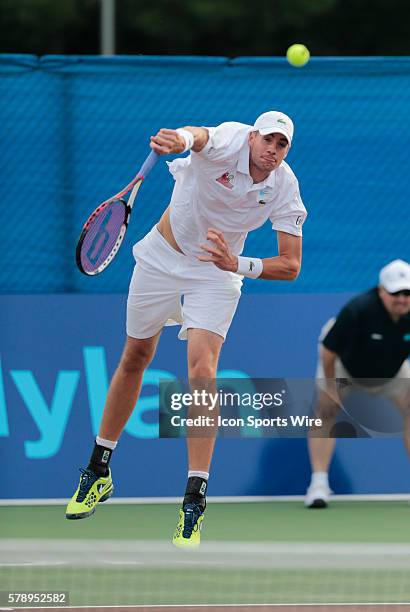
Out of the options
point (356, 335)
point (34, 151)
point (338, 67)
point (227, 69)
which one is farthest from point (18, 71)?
point (356, 335)

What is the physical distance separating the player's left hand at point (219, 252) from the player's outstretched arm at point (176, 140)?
0.33 meters

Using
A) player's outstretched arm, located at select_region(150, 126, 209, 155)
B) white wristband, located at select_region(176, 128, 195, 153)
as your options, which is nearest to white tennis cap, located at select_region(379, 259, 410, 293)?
player's outstretched arm, located at select_region(150, 126, 209, 155)

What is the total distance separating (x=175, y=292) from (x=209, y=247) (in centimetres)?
56

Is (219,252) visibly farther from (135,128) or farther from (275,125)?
(135,128)

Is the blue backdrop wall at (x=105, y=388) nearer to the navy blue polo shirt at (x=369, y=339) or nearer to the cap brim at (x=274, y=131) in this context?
the navy blue polo shirt at (x=369, y=339)

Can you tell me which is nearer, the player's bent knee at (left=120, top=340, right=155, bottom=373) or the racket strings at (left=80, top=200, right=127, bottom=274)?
the racket strings at (left=80, top=200, right=127, bottom=274)

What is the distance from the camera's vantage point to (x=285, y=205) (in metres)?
5.80

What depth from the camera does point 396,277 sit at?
6.89 meters

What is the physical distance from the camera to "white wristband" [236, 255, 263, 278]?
5582 mm

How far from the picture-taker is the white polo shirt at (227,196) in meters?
5.64

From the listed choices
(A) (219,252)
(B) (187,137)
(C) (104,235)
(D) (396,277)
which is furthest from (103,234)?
(D) (396,277)

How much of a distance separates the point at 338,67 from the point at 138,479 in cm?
220

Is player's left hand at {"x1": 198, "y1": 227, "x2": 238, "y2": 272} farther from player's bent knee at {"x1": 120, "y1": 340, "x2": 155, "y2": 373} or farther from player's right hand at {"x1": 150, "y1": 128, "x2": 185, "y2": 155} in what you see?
player's bent knee at {"x1": 120, "y1": 340, "x2": 155, "y2": 373}

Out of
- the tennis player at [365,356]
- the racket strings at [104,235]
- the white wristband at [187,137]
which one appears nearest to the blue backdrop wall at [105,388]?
the tennis player at [365,356]
